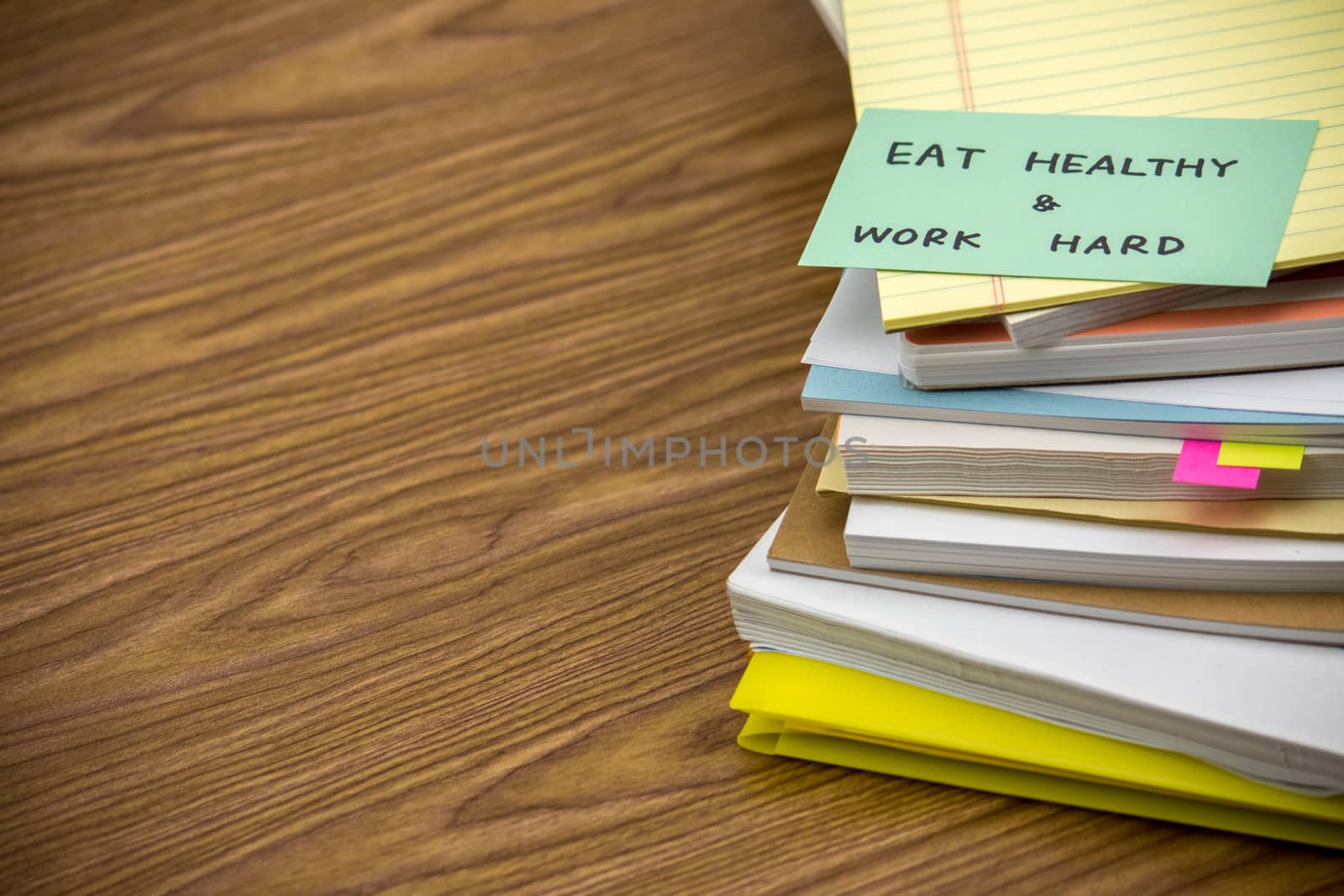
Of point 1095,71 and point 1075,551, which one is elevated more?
point 1095,71

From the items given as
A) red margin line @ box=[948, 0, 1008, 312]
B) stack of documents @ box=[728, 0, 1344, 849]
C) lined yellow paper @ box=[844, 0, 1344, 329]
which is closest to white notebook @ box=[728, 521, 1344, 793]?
stack of documents @ box=[728, 0, 1344, 849]

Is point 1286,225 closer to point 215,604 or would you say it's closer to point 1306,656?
point 1306,656

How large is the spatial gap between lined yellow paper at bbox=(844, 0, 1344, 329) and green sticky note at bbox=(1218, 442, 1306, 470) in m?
0.07

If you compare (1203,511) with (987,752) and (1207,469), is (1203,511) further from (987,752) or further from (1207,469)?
(987,752)

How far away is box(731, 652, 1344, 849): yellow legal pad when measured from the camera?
42 centimetres

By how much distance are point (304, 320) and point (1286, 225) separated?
539 millimetres

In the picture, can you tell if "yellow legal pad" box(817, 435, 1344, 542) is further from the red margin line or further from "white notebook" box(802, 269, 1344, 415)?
the red margin line

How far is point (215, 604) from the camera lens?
0.58 meters

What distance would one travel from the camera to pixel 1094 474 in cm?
44

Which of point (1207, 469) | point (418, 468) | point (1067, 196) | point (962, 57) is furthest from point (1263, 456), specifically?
point (418, 468)

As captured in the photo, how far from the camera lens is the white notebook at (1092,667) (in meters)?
0.40

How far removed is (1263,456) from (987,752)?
150 mm

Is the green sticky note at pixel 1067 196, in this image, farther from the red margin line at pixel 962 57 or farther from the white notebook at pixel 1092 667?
the white notebook at pixel 1092 667

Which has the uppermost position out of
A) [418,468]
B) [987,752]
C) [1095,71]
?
[1095,71]
